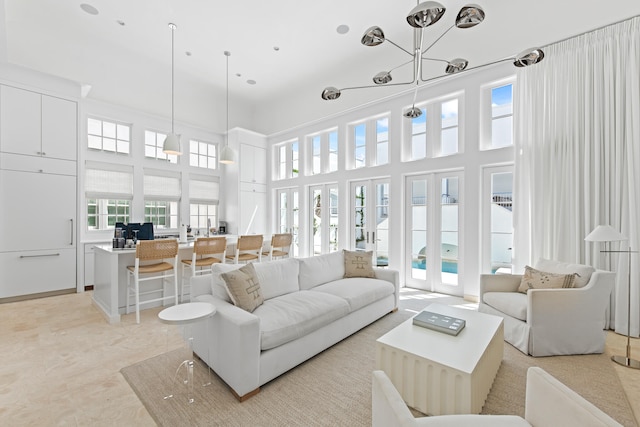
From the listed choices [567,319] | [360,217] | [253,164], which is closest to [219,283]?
[567,319]

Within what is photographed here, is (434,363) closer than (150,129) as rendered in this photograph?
Yes

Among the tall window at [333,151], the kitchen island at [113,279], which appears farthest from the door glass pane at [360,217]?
the kitchen island at [113,279]

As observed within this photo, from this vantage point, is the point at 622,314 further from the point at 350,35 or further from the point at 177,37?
the point at 177,37

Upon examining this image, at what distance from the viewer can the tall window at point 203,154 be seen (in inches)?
271

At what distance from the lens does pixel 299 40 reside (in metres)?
5.01

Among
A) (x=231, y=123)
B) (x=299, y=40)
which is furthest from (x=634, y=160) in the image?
(x=231, y=123)

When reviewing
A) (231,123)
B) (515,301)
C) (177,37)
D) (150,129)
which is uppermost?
(177,37)

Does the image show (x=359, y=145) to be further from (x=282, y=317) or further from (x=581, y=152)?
(x=282, y=317)

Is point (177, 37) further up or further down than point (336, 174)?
further up

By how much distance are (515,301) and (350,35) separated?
467 cm

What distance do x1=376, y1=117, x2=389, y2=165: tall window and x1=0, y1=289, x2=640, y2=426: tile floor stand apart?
2.88m

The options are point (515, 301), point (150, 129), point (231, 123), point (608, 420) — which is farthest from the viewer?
point (231, 123)

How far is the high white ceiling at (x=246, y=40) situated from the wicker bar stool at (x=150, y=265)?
300 cm

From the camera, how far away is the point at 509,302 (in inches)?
113
